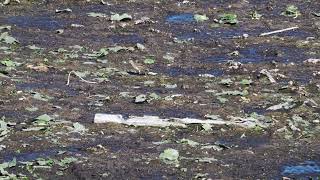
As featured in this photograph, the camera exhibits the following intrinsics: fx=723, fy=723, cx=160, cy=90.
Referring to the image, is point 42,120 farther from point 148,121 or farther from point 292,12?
point 292,12

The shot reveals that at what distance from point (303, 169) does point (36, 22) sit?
6663mm

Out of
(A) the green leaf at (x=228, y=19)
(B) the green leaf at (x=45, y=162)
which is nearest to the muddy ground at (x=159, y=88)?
(B) the green leaf at (x=45, y=162)

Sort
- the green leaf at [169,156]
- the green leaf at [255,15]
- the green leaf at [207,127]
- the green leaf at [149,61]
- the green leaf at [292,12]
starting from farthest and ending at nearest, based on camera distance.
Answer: the green leaf at [292,12] < the green leaf at [255,15] < the green leaf at [149,61] < the green leaf at [207,127] < the green leaf at [169,156]

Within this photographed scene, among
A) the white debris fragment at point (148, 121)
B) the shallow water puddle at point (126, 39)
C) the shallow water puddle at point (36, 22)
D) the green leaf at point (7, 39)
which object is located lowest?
the shallow water puddle at point (36, 22)

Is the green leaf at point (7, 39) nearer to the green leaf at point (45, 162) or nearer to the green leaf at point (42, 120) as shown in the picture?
the green leaf at point (42, 120)

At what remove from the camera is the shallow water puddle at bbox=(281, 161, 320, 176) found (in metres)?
6.98

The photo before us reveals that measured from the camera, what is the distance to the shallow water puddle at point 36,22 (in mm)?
12133

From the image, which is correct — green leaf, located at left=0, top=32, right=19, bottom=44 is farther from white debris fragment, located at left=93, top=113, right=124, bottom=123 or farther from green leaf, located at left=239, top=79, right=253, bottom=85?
green leaf, located at left=239, top=79, right=253, bottom=85

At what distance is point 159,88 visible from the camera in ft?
30.8

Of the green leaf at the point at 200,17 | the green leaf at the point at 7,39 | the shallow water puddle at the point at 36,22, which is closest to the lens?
the green leaf at the point at 7,39

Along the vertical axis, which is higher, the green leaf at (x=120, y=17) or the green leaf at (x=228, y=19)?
the green leaf at (x=228, y=19)

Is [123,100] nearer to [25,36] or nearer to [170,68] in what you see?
[170,68]

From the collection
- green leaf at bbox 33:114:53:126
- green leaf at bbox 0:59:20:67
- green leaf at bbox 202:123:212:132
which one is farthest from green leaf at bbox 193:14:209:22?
green leaf at bbox 33:114:53:126

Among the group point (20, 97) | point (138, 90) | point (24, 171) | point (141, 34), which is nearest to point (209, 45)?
point (141, 34)
